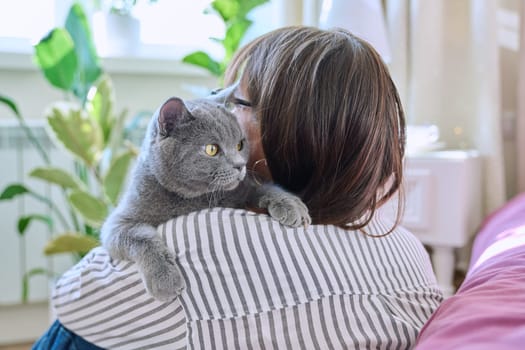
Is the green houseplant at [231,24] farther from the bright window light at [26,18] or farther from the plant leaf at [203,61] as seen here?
the bright window light at [26,18]

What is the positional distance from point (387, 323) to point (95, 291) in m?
0.39

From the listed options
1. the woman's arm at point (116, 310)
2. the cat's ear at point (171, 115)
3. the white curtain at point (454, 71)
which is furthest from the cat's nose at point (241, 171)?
the white curtain at point (454, 71)

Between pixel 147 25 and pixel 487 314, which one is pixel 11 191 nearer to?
pixel 147 25

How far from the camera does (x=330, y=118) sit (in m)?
0.73

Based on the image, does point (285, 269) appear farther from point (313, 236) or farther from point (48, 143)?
point (48, 143)

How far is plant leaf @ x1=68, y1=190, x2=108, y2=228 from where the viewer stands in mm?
1607

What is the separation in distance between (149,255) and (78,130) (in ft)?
3.38

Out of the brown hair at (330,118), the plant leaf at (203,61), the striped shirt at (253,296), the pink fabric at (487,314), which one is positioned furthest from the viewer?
the plant leaf at (203,61)

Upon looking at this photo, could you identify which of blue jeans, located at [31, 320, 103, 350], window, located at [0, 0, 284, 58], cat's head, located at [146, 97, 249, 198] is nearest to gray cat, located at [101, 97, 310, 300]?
cat's head, located at [146, 97, 249, 198]

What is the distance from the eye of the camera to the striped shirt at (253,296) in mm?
634

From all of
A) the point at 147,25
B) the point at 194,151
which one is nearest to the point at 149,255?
the point at 194,151

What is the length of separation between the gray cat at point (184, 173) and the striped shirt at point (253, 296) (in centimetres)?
9

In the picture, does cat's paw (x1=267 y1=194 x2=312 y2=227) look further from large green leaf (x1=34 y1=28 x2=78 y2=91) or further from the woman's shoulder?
large green leaf (x1=34 y1=28 x2=78 y2=91)

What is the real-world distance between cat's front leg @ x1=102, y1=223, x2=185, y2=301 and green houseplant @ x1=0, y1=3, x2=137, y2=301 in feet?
2.70
